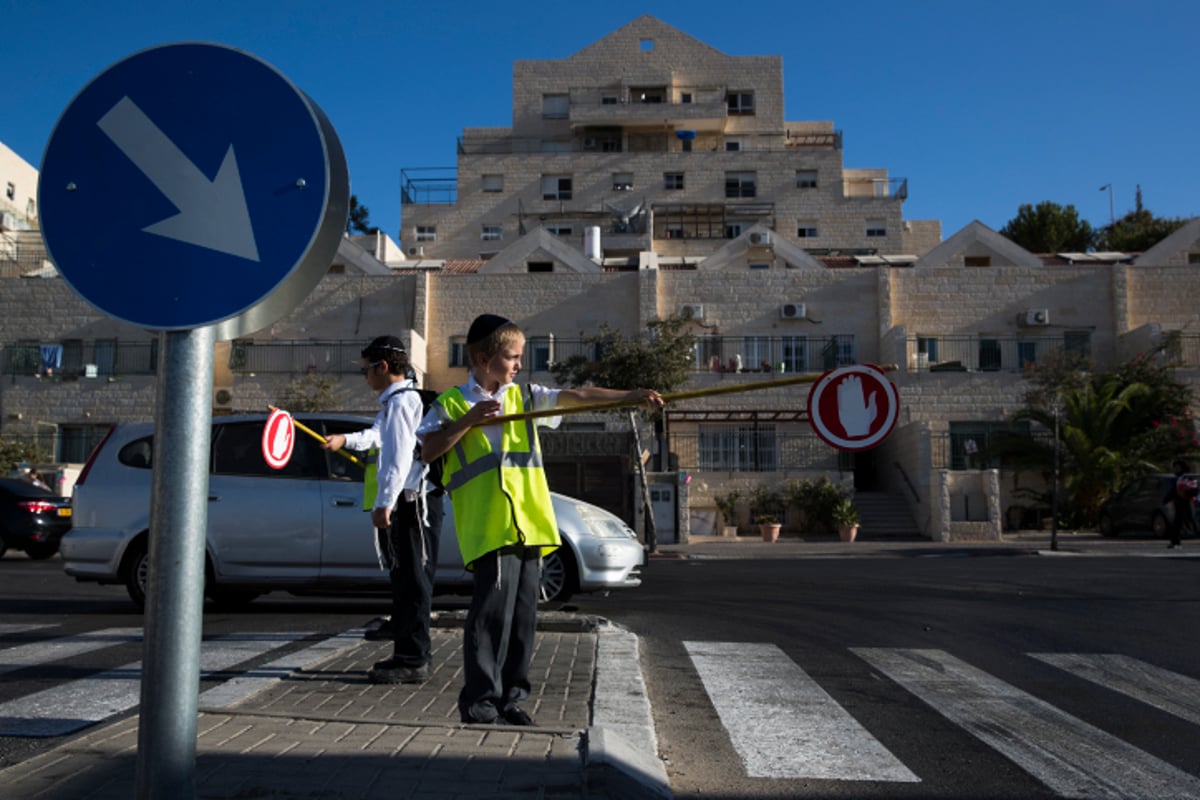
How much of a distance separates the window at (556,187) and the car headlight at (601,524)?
158 feet

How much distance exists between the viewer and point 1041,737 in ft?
16.5

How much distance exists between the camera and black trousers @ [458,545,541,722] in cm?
440

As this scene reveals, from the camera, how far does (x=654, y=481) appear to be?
27656 mm

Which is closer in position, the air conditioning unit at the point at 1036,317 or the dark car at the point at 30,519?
the dark car at the point at 30,519

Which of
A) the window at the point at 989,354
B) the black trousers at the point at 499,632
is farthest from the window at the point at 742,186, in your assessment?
the black trousers at the point at 499,632

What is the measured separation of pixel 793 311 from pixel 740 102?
27.9 meters

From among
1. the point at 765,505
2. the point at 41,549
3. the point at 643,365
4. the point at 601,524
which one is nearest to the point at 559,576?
the point at 601,524

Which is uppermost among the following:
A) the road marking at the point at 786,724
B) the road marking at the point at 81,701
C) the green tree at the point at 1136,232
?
the green tree at the point at 1136,232

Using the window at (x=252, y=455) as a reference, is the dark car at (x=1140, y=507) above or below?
below

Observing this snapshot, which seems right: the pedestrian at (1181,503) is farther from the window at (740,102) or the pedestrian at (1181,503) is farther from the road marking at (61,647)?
the window at (740,102)

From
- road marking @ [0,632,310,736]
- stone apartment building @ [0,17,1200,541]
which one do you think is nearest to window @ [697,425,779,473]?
stone apartment building @ [0,17,1200,541]

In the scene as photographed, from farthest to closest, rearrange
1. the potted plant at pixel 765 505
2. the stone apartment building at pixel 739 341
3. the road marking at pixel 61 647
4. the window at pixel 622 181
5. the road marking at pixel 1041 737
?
1. the window at pixel 622 181
2. the stone apartment building at pixel 739 341
3. the potted plant at pixel 765 505
4. the road marking at pixel 61 647
5. the road marking at pixel 1041 737

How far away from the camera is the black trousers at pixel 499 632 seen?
440 cm

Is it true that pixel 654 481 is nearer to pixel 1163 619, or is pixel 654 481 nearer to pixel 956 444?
pixel 956 444
